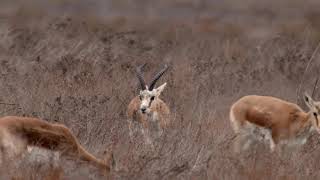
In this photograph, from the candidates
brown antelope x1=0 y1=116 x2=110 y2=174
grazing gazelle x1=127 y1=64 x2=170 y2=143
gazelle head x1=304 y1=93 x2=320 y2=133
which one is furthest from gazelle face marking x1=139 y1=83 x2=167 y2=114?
brown antelope x1=0 y1=116 x2=110 y2=174

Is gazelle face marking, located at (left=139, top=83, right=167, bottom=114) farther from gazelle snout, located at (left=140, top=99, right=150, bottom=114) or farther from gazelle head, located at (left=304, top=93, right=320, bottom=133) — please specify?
gazelle head, located at (left=304, top=93, right=320, bottom=133)

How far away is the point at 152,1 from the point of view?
35.4 metres

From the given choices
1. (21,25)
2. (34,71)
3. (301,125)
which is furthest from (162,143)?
(21,25)

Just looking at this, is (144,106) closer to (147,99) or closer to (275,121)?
(147,99)

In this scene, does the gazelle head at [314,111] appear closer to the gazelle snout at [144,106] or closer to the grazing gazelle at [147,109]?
the grazing gazelle at [147,109]

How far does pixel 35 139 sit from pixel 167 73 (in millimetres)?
10972

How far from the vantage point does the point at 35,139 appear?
8.07 m

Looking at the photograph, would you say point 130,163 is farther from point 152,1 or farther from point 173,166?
point 152,1

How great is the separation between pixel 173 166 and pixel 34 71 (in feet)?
31.3

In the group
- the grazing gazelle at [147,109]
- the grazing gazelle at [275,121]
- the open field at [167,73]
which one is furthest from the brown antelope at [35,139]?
the grazing gazelle at [147,109]

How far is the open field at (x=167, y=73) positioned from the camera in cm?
920

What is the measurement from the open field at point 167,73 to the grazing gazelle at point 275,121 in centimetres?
32

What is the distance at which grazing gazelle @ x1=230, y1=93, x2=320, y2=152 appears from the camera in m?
12.4

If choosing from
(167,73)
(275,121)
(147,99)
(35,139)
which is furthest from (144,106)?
(35,139)
